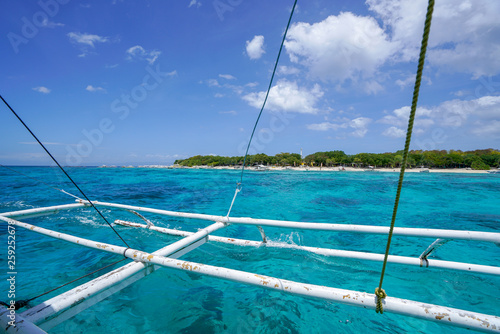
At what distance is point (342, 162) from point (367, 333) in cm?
11260

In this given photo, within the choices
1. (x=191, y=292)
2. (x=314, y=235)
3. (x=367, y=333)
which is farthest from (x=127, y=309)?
(x=314, y=235)

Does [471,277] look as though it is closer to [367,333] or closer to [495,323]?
[367,333]

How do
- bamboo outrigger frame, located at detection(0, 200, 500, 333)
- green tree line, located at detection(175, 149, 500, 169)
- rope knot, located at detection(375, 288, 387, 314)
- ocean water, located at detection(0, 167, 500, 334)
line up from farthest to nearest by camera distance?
green tree line, located at detection(175, 149, 500, 169), ocean water, located at detection(0, 167, 500, 334), rope knot, located at detection(375, 288, 387, 314), bamboo outrigger frame, located at detection(0, 200, 500, 333)

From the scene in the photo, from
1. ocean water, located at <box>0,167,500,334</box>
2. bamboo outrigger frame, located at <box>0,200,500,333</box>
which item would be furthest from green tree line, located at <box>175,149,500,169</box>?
bamboo outrigger frame, located at <box>0,200,500,333</box>

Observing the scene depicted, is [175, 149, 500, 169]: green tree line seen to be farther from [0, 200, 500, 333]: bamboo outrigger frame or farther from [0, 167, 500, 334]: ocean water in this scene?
[0, 200, 500, 333]: bamboo outrigger frame

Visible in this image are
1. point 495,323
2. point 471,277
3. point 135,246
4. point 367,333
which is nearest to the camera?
point 495,323

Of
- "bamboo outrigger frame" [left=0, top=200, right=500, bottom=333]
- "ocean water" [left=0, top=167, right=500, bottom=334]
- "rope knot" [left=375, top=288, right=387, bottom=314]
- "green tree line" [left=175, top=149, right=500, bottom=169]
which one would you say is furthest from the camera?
"green tree line" [left=175, top=149, right=500, bottom=169]

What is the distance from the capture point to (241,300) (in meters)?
3.16

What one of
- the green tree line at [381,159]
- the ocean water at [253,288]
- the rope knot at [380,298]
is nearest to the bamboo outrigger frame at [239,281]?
the rope knot at [380,298]

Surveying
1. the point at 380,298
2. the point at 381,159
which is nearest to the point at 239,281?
the point at 380,298

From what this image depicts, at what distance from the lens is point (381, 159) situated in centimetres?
10012

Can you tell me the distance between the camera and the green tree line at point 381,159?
86062mm

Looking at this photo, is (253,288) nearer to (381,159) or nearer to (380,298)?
(380,298)

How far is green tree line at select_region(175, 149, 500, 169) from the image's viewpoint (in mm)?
86062
